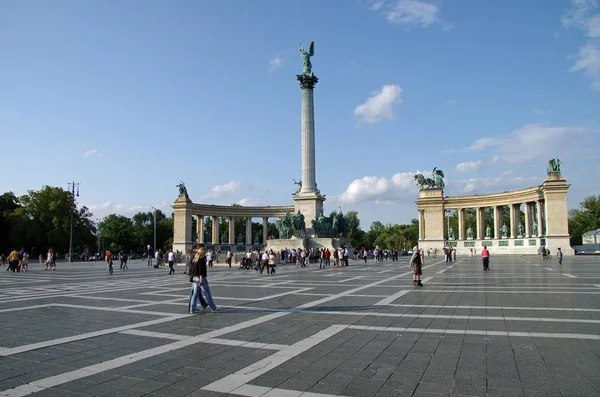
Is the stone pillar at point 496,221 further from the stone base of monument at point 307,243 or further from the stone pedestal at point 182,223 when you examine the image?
the stone pedestal at point 182,223

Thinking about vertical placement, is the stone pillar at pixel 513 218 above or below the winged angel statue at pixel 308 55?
below

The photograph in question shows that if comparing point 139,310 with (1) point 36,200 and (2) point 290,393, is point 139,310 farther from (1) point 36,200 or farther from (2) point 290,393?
(1) point 36,200

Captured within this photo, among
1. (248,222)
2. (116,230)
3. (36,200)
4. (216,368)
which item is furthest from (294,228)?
(116,230)

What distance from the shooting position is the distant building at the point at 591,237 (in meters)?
89.8

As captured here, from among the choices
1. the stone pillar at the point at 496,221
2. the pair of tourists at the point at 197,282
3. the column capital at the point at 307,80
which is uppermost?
the column capital at the point at 307,80

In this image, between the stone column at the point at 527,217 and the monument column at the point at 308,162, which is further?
the stone column at the point at 527,217

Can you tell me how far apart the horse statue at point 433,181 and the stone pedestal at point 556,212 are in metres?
19.7

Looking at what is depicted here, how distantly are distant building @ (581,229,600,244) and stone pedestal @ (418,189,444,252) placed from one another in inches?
1334

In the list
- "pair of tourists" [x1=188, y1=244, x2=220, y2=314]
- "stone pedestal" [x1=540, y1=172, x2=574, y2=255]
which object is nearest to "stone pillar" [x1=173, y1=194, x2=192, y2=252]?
"stone pedestal" [x1=540, y1=172, x2=574, y2=255]

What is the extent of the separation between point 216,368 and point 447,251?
41949mm

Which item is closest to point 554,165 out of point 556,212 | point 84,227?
point 556,212

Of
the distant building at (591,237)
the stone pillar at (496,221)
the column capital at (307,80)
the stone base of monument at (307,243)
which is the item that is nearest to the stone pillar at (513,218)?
the stone pillar at (496,221)

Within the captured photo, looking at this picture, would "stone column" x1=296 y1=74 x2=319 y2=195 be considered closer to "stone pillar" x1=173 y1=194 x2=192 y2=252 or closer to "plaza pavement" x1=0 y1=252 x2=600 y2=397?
"stone pillar" x1=173 y1=194 x2=192 y2=252

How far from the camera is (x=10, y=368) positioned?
6.91 metres
